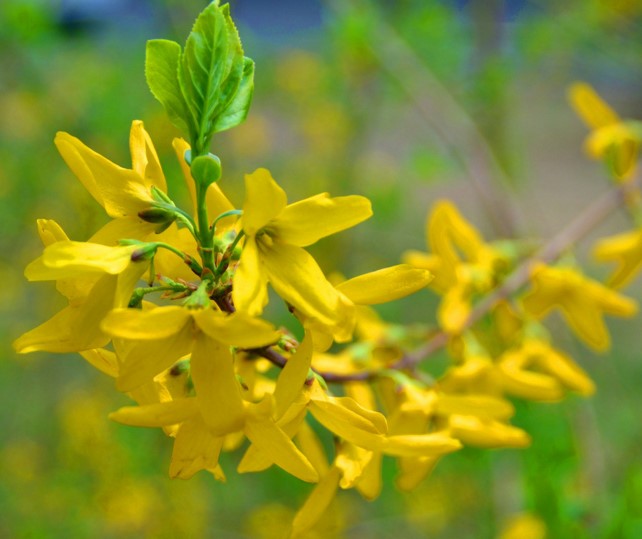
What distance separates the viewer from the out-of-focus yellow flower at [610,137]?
1.46m

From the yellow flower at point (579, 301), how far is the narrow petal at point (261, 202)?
766mm

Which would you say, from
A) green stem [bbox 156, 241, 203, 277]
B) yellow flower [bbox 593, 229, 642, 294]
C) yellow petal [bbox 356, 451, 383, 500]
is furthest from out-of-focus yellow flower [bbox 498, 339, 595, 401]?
green stem [bbox 156, 241, 203, 277]

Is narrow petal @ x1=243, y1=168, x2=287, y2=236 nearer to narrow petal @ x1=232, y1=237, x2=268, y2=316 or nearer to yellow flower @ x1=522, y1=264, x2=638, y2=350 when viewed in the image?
narrow petal @ x1=232, y1=237, x2=268, y2=316

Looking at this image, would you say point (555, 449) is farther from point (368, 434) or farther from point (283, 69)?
point (283, 69)

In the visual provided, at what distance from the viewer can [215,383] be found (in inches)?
24.4

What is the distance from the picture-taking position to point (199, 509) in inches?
111

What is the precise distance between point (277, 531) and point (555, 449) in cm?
144

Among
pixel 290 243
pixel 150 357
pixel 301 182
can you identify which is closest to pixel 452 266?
pixel 290 243

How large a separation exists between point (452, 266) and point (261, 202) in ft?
2.11

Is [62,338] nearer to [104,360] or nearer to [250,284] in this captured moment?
[104,360]

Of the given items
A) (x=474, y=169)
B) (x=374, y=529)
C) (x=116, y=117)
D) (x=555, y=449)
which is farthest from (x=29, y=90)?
(x=555, y=449)

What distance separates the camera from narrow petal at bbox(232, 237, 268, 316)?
1.89 feet

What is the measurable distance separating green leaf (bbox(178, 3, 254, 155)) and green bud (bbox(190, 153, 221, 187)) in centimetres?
3

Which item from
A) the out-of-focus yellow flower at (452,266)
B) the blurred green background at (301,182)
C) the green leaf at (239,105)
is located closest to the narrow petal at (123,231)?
the green leaf at (239,105)
